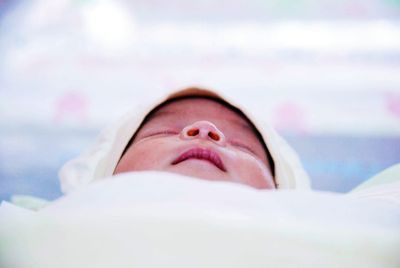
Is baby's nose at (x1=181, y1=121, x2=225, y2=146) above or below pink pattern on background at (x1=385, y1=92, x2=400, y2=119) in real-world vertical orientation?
below

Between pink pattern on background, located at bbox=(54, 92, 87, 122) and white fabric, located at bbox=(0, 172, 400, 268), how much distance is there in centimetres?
63

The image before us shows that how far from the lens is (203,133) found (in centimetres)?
86

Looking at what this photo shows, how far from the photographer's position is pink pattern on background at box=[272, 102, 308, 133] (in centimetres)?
119

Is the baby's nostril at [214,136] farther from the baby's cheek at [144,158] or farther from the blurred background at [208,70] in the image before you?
the blurred background at [208,70]

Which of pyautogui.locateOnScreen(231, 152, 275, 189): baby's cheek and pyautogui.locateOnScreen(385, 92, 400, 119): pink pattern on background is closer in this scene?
pyautogui.locateOnScreen(231, 152, 275, 189): baby's cheek

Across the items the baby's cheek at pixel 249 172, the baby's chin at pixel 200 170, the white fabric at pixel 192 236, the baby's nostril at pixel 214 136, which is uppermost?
the baby's nostril at pixel 214 136

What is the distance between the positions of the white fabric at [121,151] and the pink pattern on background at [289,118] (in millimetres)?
118

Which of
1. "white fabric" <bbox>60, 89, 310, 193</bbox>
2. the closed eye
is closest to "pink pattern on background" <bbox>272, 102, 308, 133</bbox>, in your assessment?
"white fabric" <bbox>60, 89, 310, 193</bbox>

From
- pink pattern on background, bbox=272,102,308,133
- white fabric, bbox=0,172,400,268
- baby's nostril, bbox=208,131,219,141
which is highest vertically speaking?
pink pattern on background, bbox=272,102,308,133

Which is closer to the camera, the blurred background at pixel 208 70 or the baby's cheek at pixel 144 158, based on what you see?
the baby's cheek at pixel 144 158

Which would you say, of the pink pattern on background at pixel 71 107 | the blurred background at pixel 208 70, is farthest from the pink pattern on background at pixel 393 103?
the pink pattern on background at pixel 71 107

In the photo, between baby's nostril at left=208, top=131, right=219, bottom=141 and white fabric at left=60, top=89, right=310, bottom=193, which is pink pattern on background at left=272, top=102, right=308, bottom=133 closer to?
white fabric at left=60, top=89, right=310, bottom=193

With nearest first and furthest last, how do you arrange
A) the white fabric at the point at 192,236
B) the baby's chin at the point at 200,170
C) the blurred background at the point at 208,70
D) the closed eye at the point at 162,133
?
the white fabric at the point at 192,236 < the baby's chin at the point at 200,170 < the closed eye at the point at 162,133 < the blurred background at the point at 208,70

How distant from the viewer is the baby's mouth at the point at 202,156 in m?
0.82
